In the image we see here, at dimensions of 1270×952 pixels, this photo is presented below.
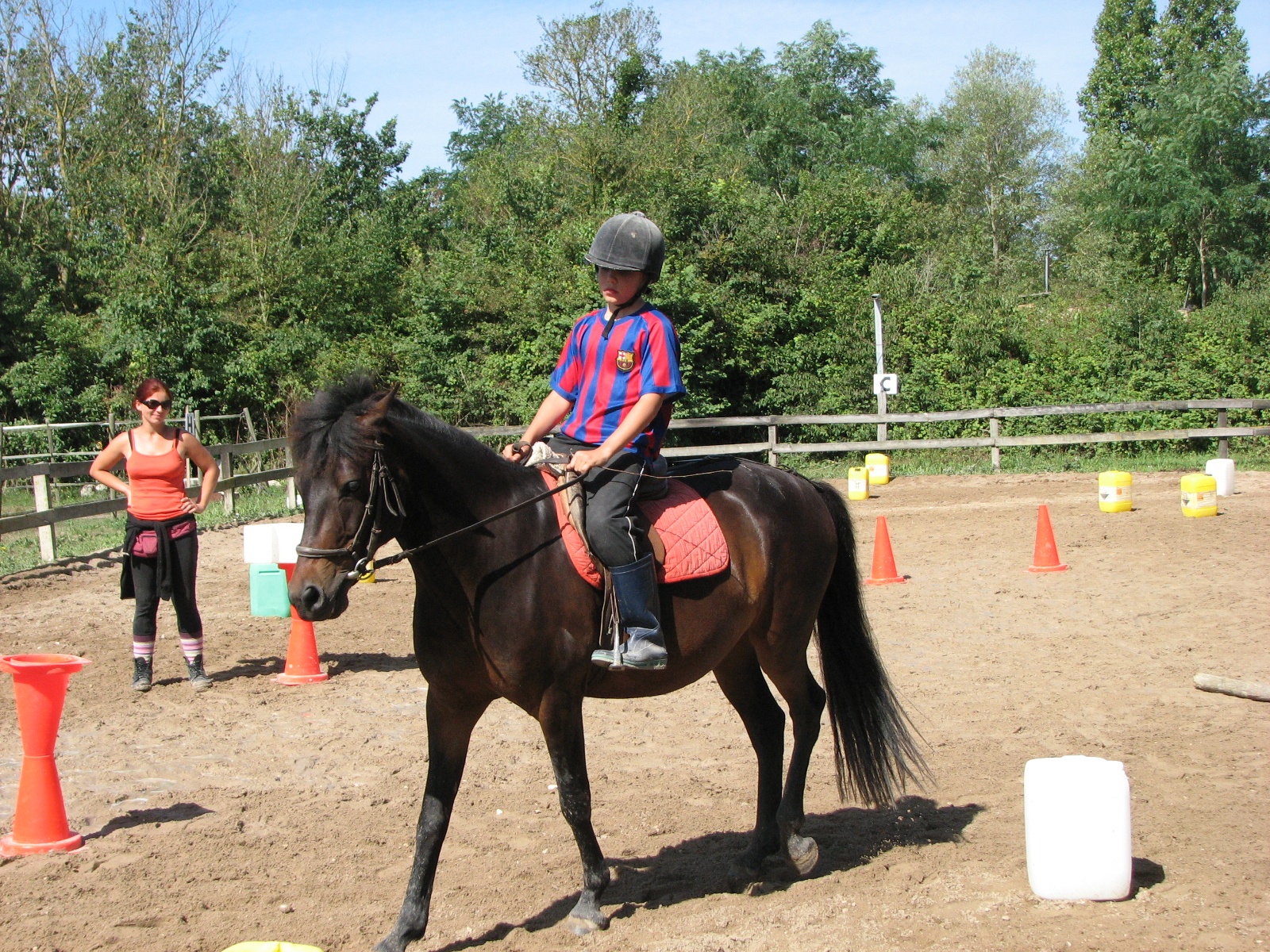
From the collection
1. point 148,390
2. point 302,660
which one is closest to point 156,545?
point 148,390

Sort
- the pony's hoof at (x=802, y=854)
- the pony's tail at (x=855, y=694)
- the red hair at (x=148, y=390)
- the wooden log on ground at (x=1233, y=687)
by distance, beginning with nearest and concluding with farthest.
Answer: the pony's hoof at (x=802, y=854)
the pony's tail at (x=855, y=694)
the wooden log on ground at (x=1233, y=687)
the red hair at (x=148, y=390)

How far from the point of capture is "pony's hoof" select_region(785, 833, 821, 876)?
4605mm

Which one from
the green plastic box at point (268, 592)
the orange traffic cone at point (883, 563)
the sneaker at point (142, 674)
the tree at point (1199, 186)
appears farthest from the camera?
the tree at point (1199, 186)

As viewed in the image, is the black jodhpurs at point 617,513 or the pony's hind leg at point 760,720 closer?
the black jodhpurs at point 617,513

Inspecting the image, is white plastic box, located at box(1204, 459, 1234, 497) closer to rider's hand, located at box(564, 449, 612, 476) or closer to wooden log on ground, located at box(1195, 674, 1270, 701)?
wooden log on ground, located at box(1195, 674, 1270, 701)

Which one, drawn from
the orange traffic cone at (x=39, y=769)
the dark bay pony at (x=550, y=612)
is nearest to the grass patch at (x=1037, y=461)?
the dark bay pony at (x=550, y=612)

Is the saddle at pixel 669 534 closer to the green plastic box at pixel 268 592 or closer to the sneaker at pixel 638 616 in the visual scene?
the sneaker at pixel 638 616

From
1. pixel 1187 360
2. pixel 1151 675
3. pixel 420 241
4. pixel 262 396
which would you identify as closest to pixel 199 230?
pixel 262 396

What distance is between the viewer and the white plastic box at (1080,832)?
3916mm

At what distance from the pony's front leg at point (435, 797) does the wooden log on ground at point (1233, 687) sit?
15.4ft

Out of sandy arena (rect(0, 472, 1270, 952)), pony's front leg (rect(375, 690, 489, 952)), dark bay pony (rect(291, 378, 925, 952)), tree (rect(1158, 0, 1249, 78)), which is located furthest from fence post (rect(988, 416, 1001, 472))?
tree (rect(1158, 0, 1249, 78))

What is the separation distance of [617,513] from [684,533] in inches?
19.1

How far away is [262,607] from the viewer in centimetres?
978

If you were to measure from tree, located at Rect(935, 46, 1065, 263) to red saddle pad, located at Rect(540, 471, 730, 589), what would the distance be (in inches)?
1952
